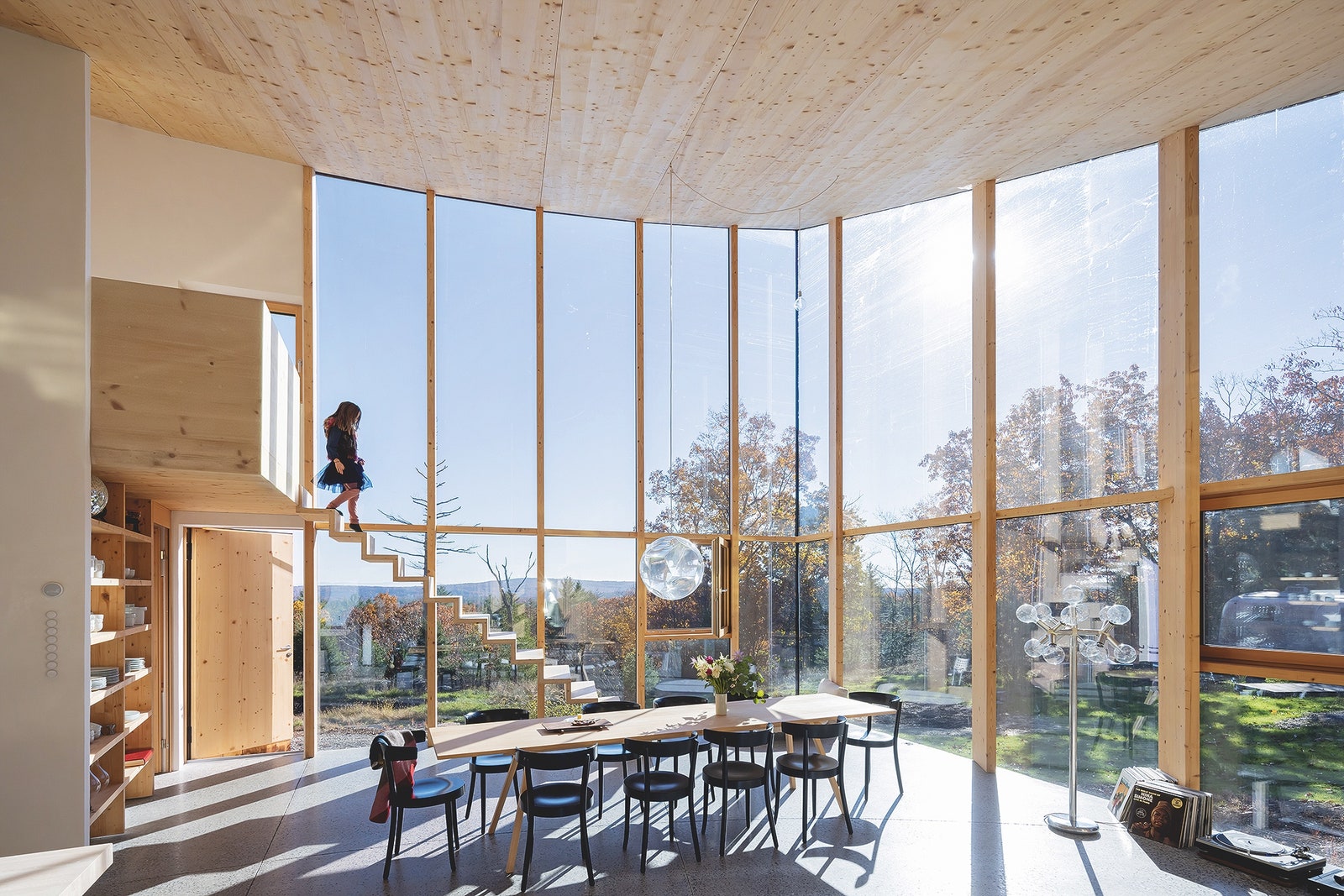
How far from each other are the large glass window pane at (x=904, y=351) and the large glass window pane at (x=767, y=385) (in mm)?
763

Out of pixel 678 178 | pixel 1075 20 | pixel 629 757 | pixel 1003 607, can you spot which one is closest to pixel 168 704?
pixel 629 757

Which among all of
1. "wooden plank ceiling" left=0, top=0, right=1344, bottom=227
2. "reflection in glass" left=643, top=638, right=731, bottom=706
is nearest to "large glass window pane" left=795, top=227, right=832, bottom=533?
"wooden plank ceiling" left=0, top=0, right=1344, bottom=227

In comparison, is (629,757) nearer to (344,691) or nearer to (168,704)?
(344,691)

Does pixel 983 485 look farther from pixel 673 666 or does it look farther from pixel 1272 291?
pixel 673 666

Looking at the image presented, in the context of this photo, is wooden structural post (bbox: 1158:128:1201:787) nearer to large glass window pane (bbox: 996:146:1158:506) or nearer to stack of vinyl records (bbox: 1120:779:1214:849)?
large glass window pane (bbox: 996:146:1158:506)

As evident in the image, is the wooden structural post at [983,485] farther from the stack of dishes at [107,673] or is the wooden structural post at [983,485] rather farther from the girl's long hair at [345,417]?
the stack of dishes at [107,673]

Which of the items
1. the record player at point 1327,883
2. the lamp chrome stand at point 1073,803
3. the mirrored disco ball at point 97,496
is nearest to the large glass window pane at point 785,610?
the lamp chrome stand at point 1073,803

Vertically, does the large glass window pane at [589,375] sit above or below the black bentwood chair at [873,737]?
above

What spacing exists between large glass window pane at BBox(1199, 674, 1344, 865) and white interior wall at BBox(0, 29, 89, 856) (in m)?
7.94

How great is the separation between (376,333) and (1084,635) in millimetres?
7520

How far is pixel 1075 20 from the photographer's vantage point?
5.26m

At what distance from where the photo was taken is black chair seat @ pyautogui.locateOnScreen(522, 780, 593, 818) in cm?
512

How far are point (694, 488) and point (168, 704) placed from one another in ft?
19.2

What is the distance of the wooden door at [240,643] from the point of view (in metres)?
8.22
